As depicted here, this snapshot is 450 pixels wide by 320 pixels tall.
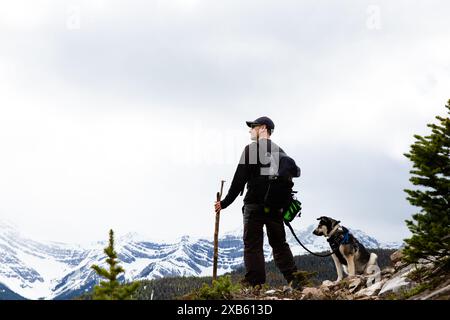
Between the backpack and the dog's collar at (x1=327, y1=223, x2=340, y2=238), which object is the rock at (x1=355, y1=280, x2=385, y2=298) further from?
the dog's collar at (x1=327, y1=223, x2=340, y2=238)

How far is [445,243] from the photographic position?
10.3 meters

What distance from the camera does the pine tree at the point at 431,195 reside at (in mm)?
10312

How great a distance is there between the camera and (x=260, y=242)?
43.5 ft

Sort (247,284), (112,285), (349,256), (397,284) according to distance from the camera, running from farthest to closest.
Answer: (349,256) < (247,284) < (397,284) < (112,285)

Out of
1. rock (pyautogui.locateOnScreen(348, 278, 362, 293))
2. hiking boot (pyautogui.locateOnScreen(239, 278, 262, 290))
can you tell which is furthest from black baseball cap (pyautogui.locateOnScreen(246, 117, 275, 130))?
rock (pyautogui.locateOnScreen(348, 278, 362, 293))

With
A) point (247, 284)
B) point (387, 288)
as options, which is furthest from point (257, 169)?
point (387, 288)

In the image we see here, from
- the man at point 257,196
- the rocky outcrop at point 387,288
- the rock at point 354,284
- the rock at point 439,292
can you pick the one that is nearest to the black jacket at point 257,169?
the man at point 257,196

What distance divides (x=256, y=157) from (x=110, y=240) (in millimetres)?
5951

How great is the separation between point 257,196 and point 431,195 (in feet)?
12.9

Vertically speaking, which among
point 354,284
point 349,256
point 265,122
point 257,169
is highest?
point 265,122

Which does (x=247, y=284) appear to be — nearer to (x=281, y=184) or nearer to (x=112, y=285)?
(x=281, y=184)
